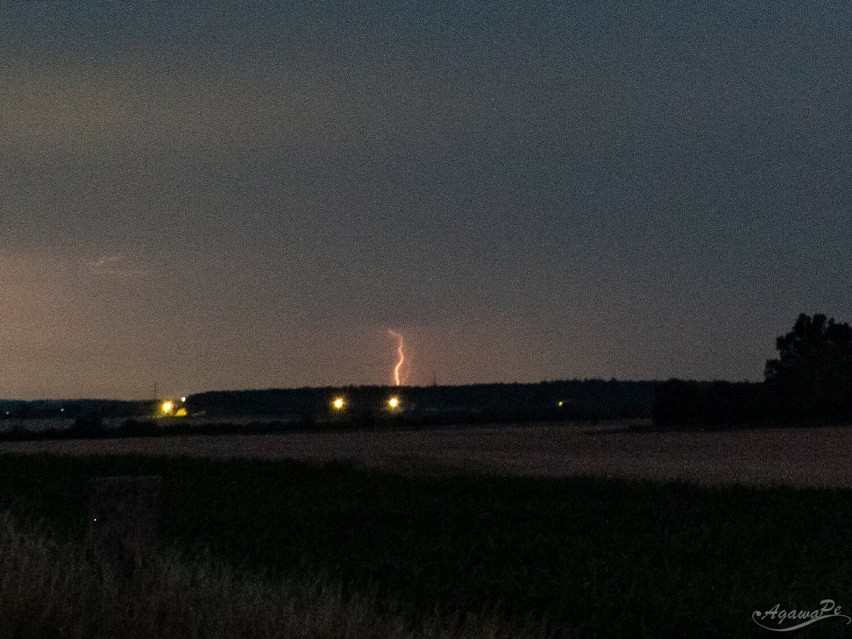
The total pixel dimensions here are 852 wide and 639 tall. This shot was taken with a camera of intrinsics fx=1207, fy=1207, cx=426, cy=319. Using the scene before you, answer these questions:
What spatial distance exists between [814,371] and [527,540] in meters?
91.0

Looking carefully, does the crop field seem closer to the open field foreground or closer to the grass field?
the grass field

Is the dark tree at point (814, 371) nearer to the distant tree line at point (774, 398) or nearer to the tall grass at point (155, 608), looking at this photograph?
the distant tree line at point (774, 398)

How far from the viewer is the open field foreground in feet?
138

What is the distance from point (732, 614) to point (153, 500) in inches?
257

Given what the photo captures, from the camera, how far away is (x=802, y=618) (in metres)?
12.7

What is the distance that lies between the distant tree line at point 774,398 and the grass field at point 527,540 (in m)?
68.3

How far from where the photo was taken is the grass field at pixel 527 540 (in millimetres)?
13742

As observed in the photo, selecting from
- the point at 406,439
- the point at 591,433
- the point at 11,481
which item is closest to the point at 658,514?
the point at 11,481

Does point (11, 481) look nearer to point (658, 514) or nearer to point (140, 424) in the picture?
point (658, 514)

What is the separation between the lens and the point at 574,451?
6172 cm

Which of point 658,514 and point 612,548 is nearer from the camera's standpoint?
point 612,548
